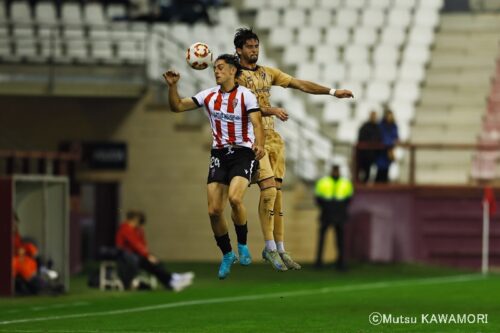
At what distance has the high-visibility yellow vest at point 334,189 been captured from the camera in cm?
2797

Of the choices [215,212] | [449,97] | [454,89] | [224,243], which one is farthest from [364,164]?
[215,212]

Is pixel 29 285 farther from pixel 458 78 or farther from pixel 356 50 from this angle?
pixel 458 78

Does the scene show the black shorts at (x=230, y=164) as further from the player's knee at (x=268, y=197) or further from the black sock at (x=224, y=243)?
the black sock at (x=224, y=243)

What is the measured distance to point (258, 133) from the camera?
14453mm

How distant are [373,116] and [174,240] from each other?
15.8 ft

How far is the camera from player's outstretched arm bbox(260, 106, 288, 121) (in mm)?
14141

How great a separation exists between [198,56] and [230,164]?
1216 mm

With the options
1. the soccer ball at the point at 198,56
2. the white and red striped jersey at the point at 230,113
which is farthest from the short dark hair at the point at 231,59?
the white and red striped jersey at the point at 230,113

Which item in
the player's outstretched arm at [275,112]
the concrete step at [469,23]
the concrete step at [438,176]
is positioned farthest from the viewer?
the concrete step at [469,23]

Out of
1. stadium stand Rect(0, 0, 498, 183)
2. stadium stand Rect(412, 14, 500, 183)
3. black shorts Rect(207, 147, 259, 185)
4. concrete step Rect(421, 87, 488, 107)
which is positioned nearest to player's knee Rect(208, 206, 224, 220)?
black shorts Rect(207, 147, 259, 185)

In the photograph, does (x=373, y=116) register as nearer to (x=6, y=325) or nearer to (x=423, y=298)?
(x=423, y=298)

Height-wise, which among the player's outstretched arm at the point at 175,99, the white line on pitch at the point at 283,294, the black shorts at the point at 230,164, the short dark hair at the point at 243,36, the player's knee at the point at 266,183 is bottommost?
the white line on pitch at the point at 283,294

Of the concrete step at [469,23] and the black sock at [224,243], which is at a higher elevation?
the concrete step at [469,23]

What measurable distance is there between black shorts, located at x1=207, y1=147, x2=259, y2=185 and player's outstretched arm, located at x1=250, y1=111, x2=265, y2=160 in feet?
0.96
